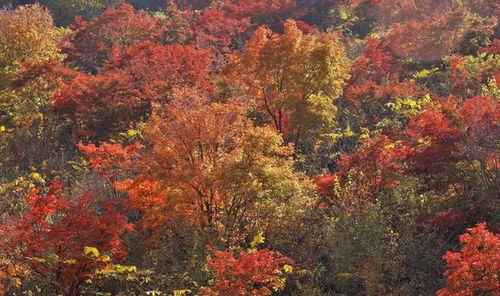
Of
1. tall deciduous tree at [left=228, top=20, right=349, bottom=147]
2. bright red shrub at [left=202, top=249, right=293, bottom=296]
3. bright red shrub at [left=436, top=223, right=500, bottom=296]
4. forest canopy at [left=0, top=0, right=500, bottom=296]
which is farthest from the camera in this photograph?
tall deciduous tree at [left=228, top=20, right=349, bottom=147]

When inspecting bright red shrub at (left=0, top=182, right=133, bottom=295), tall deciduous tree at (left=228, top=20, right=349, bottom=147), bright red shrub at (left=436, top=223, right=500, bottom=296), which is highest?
tall deciduous tree at (left=228, top=20, right=349, bottom=147)

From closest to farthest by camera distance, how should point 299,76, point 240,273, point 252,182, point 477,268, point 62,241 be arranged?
point 477,268 → point 240,273 → point 62,241 → point 252,182 → point 299,76

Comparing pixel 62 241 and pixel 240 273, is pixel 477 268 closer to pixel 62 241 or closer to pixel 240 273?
pixel 240 273

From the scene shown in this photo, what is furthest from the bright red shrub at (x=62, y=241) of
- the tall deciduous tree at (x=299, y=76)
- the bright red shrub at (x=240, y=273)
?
the tall deciduous tree at (x=299, y=76)

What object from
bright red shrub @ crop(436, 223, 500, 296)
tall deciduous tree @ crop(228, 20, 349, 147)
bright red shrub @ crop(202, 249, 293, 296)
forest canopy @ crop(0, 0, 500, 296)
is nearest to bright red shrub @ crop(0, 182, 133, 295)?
forest canopy @ crop(0, 0, 500, 296)

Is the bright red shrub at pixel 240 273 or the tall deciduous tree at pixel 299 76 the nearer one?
the bright red shrub at pixel 240 273

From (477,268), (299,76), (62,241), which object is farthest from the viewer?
(299,76)

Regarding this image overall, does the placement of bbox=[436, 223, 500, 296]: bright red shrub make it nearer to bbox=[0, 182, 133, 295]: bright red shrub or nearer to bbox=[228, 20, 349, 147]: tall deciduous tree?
bbox=[0, 182, 133, 295]: bright red shrub

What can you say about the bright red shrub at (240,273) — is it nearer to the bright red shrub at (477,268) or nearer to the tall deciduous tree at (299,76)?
the bright red shrub at (477,268)

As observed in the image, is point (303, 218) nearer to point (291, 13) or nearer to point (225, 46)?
point (225, 46)

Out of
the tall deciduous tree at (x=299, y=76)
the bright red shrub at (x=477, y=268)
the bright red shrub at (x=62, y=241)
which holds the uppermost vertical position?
the tall deciduous tree at (x=299, y=76)

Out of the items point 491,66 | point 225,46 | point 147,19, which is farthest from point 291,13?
point 491,66

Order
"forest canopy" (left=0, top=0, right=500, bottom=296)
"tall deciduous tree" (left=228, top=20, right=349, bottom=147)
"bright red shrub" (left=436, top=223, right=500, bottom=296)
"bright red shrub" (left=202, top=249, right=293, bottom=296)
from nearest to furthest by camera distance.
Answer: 1. "bright red shrub" (left=436, top=223, right=500, bottom=296)
2. "bright red shrub" (left=202, top=249, right=293, bottom=296)
3. "forest canopy" (left=0, top=0, right=500, bottom=296)
4. "tall deciduous tree" (left=228, top=20, right=349, bottom=147)

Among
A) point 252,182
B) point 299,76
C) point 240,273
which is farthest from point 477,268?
point 299,76
